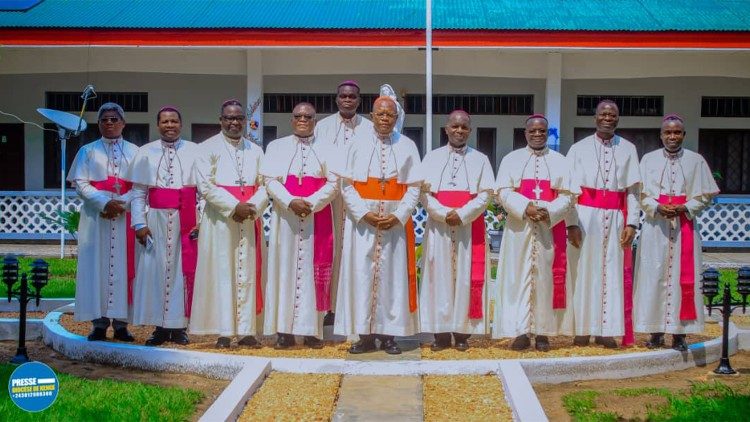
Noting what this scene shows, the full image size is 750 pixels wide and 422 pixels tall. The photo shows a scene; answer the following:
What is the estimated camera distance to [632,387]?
7.35 metres

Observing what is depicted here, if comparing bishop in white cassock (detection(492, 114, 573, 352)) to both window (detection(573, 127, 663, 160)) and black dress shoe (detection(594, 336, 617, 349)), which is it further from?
window (detection(573, 127, 663, 160))

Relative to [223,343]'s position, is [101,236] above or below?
→ above

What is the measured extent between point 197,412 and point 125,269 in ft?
8.01

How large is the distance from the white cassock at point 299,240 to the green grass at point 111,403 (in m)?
1.37

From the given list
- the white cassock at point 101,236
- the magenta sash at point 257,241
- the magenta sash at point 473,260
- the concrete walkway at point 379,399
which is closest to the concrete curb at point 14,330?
the white cassock at point 101,236

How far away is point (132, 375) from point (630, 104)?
13.9 metres

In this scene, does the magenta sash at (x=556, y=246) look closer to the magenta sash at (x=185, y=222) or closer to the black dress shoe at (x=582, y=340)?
the black dress shoe at (x=582, y=340)

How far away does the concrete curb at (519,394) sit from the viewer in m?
5.95

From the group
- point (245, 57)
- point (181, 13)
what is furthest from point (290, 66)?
point (181, 13)

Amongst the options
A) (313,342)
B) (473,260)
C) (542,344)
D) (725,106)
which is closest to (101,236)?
(313,342)

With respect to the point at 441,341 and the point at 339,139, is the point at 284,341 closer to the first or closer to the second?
the point at 441,341

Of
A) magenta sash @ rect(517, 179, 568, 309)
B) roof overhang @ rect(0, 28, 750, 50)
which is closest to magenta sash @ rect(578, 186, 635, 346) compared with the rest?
magenta sash @ rect(517, 179, 568, 309)

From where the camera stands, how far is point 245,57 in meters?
18.3

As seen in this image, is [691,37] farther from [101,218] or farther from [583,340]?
[101,218]
